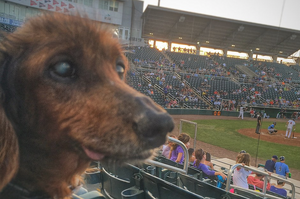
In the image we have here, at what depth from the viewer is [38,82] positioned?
1026 mm

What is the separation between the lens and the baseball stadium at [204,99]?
294cm

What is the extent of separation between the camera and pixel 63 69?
1.07 metres

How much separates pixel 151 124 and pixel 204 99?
28.2m

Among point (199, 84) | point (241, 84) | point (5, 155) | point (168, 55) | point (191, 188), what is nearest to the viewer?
point (5, 155)

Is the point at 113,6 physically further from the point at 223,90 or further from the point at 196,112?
the point at 223,90

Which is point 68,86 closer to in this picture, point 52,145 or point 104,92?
point 104,92

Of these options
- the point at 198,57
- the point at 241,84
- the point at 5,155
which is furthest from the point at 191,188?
the point at 198,57

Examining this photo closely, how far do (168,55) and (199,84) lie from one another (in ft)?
36.7

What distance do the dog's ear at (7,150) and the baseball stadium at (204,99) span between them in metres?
0.22

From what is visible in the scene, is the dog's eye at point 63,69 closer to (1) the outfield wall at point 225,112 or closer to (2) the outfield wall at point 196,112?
(2) the outfield wall at point 196,112

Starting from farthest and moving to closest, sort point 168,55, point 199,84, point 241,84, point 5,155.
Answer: point 168,55, point 241,84, point 199,84, point 5,155

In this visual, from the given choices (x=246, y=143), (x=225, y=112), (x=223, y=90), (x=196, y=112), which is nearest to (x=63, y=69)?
(x=246, y=143)

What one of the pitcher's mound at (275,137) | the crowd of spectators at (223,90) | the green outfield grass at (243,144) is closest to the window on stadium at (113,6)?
the crowd of spectators at (223,90)

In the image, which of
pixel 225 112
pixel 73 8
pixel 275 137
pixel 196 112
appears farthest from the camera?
pixel 225 112
